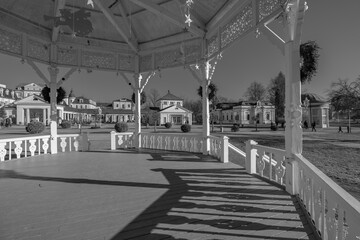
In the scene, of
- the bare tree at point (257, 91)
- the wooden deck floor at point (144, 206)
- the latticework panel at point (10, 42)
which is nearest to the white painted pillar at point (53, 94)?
the latticework panel at point (10, 42)

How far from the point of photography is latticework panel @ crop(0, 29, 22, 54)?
679 cm

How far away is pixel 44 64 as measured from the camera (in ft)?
27.1

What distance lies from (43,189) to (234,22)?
5472mm

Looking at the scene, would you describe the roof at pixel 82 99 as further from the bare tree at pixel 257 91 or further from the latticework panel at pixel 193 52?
the latticework panel at pixel 193 52

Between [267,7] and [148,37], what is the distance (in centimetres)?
589

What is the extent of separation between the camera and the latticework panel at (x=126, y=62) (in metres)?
9.59

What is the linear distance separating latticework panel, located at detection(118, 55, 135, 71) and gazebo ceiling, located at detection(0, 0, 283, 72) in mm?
40

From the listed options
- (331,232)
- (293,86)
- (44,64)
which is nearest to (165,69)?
(44,64)

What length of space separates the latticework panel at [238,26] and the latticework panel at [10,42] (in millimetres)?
6135

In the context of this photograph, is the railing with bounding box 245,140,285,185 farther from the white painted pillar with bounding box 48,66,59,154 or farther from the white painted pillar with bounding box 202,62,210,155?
the white painted pillar with bounding box 48,66,59,154

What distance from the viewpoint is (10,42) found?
6.99m

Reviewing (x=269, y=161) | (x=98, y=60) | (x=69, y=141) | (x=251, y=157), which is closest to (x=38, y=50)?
(x=98, y=60)

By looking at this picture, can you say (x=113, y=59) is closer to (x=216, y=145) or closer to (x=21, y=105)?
(x=216, y=145)

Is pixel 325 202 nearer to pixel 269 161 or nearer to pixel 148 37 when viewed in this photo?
pixel 269 161
